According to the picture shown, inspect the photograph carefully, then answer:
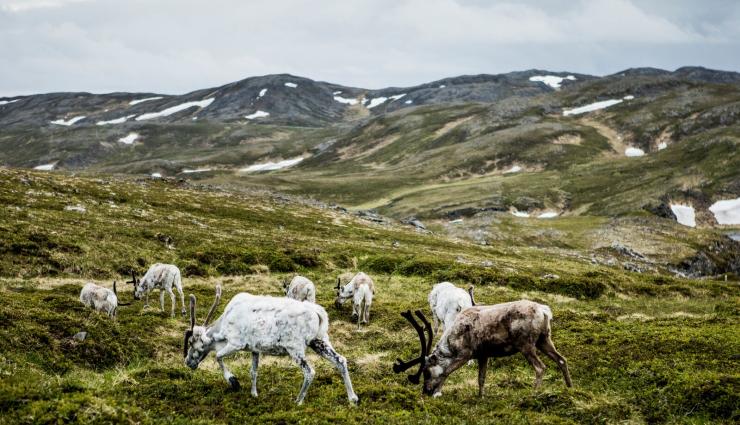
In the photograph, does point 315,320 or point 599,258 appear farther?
point 599,258

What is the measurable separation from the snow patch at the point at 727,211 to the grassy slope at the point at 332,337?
6684cm

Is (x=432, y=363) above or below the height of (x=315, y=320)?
below

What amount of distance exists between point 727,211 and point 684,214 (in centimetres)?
911

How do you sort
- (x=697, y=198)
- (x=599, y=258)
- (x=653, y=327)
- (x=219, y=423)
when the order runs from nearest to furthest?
(x=219, y=423)
(x=653, y=327)
(x=599, y=258)
(x=697, y=198)

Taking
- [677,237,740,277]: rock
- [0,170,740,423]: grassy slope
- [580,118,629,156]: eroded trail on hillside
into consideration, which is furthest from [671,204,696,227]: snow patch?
[580,118,629,156]: eroded trail on hillside

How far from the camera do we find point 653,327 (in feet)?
74.3

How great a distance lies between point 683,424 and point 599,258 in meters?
55.6

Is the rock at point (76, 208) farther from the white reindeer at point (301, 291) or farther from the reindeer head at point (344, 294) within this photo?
the reindeer head at point (344, 294)

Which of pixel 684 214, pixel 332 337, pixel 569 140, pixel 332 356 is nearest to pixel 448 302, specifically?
pixel 332 337

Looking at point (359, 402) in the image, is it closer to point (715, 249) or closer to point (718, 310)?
point (718, 310)

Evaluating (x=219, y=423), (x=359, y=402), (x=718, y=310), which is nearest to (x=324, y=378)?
(x=359, y=402)

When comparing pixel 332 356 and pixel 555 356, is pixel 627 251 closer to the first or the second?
pixel 555 356

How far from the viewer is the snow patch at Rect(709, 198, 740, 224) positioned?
98875mm

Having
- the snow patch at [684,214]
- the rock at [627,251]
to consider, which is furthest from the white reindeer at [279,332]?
the snow patch at [684,214]
